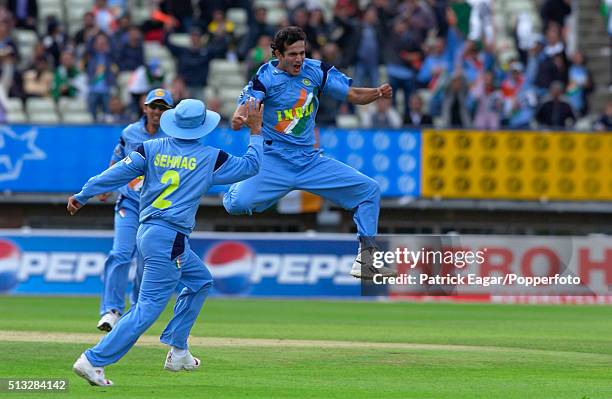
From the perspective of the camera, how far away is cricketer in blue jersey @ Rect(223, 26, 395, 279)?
48.2ft

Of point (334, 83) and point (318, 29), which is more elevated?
point (318, 29)

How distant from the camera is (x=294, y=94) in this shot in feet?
48.3

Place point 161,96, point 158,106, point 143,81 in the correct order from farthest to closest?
point 143,81 → point 158,106 → point 161,96

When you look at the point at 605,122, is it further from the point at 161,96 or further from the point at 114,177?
the point at 114,177

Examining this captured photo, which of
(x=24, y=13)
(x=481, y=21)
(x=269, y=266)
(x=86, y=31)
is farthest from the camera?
(x=481, y=21)

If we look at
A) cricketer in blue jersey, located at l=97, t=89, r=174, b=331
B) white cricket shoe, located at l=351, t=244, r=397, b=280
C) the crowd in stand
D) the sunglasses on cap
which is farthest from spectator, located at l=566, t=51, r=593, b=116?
white cricket shoe, located at l=351, t=244, r=397, b=280

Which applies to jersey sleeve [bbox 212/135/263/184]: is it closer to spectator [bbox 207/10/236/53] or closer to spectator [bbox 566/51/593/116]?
spectator [bbox 207/10/236/53]

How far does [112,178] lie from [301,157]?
314 cm

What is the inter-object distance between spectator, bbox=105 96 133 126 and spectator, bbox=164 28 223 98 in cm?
145

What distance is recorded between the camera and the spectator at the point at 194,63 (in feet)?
91.7

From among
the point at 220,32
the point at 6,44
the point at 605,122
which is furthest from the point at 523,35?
the point at 6,44

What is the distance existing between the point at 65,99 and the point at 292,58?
14.3m

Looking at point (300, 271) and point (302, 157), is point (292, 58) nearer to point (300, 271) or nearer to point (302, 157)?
point (302, 157)

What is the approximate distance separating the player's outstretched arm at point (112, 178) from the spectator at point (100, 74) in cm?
1528
